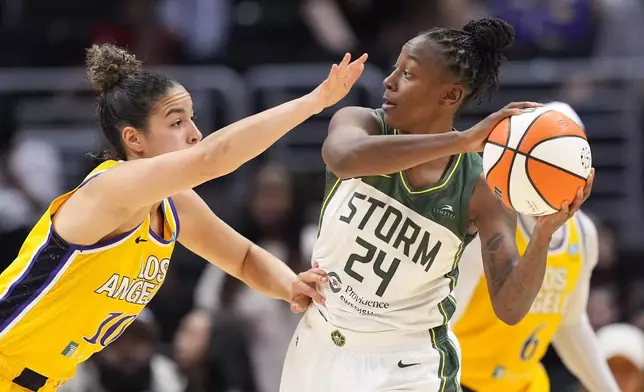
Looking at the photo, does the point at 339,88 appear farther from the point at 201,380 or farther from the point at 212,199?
the point at 212,199

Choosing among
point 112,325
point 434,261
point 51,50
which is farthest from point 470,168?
point 51,50

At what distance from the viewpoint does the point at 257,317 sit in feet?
27.1

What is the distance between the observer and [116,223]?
14.6ft

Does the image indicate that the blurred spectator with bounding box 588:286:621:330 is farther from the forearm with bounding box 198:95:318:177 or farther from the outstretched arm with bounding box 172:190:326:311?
the forearm with bounding box 198:95:318:177

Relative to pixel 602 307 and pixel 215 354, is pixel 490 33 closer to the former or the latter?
pixel 215 354

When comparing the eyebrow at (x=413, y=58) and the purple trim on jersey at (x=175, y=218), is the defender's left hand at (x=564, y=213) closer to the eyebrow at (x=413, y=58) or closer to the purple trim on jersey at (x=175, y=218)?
the eyebrow at (x=413, y=58)

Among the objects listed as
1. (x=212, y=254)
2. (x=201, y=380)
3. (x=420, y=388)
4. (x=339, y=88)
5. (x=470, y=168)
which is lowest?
(x=201, y=380)

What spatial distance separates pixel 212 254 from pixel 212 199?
4.17 meters

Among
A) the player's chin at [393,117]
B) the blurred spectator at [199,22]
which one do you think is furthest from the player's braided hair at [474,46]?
the blurred spectator at [199,22]

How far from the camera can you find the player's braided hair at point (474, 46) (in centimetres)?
450

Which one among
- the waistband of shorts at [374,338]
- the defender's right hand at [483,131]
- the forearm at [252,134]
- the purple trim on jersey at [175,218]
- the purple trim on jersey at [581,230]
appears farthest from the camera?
the purple trim on jersey at [581,230]

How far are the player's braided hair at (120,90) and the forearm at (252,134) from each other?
0.52m

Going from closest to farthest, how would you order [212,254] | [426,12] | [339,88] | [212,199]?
[339,88]
[212,254]
[212,199]
[426,12]

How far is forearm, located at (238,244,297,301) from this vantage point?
508 cm
